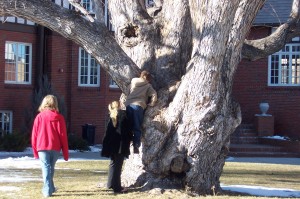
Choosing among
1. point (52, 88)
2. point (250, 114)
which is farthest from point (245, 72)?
point (52, 88)

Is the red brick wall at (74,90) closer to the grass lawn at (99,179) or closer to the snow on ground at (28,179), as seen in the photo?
the grass lawn at (99,179)

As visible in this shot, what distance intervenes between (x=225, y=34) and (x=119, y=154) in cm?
268

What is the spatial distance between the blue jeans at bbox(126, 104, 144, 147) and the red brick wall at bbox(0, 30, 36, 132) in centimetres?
1532

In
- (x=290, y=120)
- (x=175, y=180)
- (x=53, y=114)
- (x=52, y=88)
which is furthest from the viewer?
(x=290, y=120)

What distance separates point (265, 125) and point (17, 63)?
9711 mm

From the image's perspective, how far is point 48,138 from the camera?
12.3m

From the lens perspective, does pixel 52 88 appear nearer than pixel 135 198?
No

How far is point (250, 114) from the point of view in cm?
3092

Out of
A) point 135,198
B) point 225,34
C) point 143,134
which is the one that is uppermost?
point 225,34

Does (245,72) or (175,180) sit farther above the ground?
(245,72)

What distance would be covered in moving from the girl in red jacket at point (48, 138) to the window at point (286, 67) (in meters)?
19.4

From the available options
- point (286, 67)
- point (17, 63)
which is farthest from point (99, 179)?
point (286, 67)

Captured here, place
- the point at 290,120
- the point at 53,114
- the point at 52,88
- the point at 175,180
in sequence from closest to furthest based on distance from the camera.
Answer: the point at 53,114 < the point at 175,180 < the point at 52,88 < the point at 290,120

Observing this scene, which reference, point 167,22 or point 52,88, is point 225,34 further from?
point 52,88
